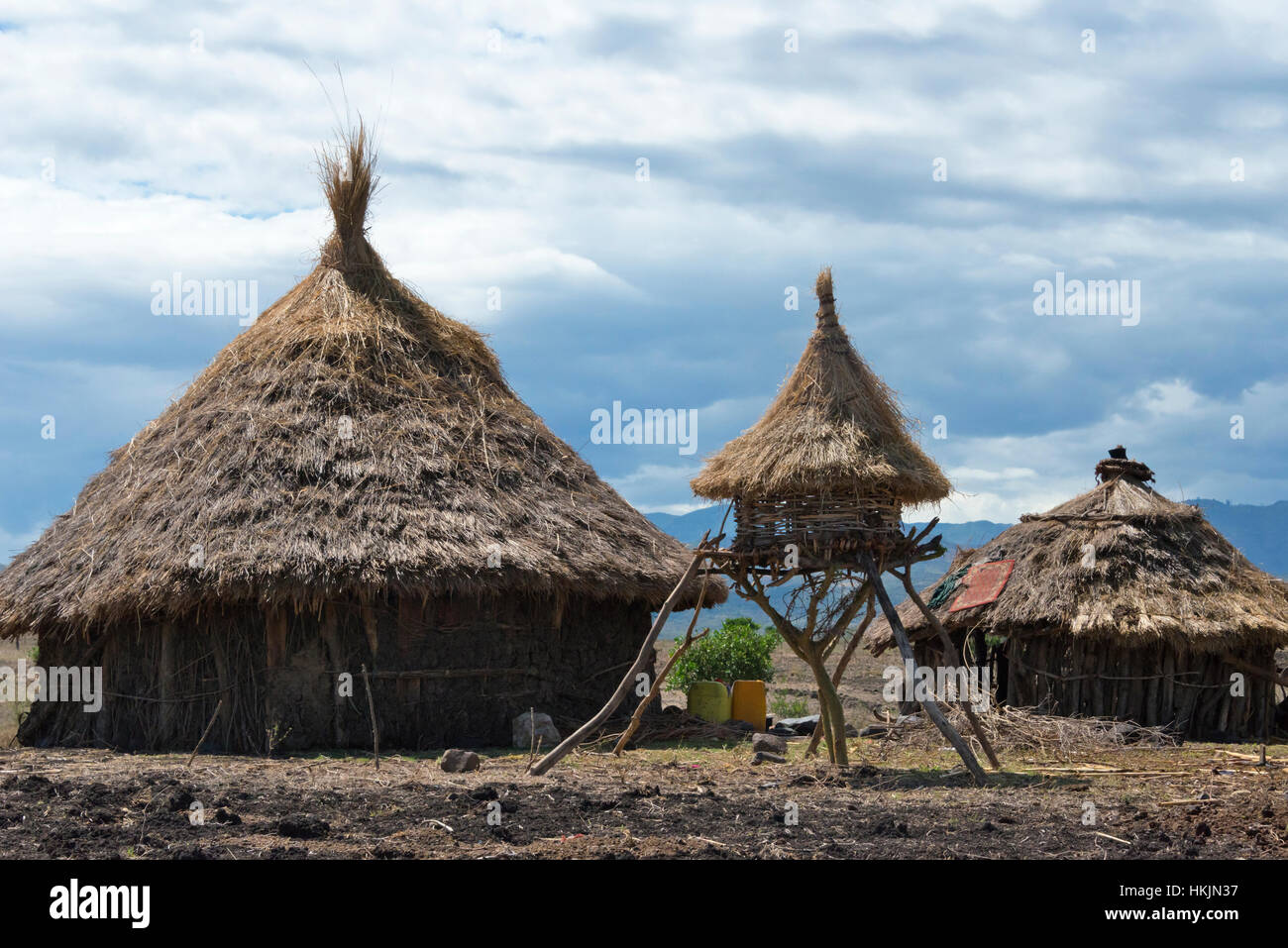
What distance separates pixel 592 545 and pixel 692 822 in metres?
6.43

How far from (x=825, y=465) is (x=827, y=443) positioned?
260mm

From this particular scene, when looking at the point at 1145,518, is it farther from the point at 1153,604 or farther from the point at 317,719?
the point at 317,719

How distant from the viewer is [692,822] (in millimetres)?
7543

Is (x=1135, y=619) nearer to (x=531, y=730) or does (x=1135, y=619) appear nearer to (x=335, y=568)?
(x=531, y=730)

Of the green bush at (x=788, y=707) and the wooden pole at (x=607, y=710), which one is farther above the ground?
the wooden pole at (x=607, y=710)

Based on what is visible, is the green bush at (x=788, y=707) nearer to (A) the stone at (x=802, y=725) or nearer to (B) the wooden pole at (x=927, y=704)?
(A) the stone at (x=802, y=725)

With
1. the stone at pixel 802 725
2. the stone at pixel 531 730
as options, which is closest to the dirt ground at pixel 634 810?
the stone at pixel 531 730

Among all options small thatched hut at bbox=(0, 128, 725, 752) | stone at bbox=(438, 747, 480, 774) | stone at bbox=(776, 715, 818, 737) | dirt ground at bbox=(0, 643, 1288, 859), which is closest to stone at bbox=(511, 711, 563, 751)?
small thatched hut at bbox=(0, 128, 725, 752)

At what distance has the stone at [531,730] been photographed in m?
12.7

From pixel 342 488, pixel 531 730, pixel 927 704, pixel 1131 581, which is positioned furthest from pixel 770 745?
pixel 1131 581

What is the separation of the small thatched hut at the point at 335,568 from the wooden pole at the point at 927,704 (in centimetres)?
376

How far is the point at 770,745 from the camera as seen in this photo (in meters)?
12.4

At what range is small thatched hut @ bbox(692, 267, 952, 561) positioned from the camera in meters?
10.4

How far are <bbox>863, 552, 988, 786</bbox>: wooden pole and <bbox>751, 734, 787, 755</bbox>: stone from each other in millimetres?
2356
